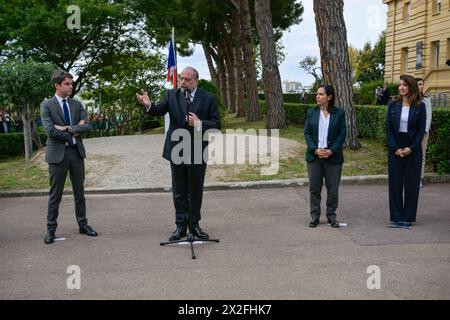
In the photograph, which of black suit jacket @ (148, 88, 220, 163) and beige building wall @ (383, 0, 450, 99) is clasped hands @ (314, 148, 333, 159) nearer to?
black suit jacket @ (148, 88, 220, 163)

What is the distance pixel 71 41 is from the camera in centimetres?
2319

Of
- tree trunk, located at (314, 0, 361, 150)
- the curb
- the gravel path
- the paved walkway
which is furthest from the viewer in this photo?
tree trunk, located at (314, 0, 361, 150)

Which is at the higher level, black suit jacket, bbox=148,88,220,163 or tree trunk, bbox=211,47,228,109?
tree trunk, bbox=211,47,228,109

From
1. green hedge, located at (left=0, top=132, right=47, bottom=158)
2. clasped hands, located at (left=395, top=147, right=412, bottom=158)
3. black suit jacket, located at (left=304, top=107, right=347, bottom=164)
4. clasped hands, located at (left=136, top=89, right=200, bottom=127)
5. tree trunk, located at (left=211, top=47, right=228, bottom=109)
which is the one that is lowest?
green hedge, located at (left=0, top=132, right=47, bottom=158)

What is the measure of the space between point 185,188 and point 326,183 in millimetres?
1987

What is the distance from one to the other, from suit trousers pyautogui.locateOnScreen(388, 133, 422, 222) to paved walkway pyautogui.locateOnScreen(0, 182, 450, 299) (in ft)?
0.75

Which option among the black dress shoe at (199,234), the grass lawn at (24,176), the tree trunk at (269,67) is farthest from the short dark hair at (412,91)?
the tree trunk at (269,67)

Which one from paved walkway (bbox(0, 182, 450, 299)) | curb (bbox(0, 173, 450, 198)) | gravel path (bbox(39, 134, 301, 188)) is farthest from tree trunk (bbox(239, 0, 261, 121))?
paved walkway (bbox(0, 182, 450, 299))

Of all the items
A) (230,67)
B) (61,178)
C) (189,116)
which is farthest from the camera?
(230,67)

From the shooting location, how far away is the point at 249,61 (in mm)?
25797

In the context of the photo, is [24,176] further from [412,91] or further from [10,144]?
[10,144]

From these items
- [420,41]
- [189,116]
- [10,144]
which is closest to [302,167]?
[189,116]

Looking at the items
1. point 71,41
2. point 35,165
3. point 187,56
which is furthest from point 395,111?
point 187,56

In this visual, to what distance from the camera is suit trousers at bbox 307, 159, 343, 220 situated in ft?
23.8
